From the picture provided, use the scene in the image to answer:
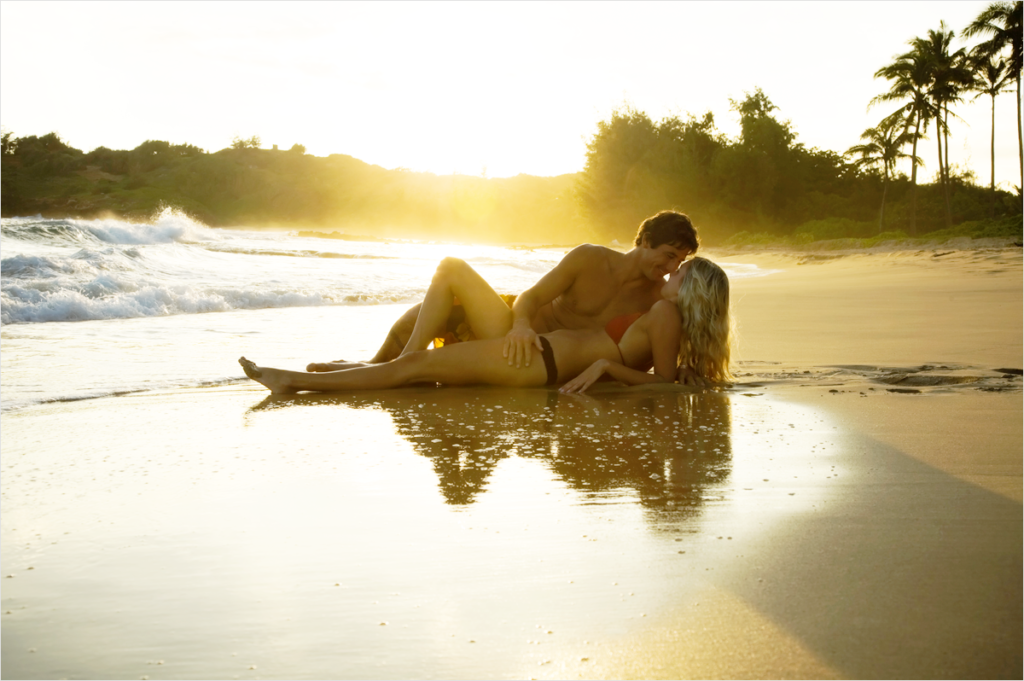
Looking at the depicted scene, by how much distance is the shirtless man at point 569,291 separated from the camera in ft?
15.1

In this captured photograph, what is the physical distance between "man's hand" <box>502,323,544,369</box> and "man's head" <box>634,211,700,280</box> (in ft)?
2.60

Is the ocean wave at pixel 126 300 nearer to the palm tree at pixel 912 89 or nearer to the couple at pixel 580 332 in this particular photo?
the couple at pixel 580 332

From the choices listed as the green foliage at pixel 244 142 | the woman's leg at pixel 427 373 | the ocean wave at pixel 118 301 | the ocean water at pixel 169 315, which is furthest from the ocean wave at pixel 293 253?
the green foliage at pixel 244 142

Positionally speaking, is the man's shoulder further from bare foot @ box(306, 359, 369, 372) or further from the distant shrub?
the distant shrub

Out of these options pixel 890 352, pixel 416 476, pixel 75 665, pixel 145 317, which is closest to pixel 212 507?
pixel 416 476

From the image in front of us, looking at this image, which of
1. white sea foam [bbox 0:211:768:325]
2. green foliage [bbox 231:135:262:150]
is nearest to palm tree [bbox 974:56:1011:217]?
white sea foam [bbox 0:211:768:325]

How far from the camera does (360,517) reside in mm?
2260

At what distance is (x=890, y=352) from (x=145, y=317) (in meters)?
6.51

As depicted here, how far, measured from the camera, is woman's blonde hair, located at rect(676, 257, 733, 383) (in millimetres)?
4449

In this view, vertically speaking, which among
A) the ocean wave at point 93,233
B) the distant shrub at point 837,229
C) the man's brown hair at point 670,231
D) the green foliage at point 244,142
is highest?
A: the green foliage at point 244,142

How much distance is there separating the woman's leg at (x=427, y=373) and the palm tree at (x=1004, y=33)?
27.2 m

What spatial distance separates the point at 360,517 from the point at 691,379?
Result: 8.92ft

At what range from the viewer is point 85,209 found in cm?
5069

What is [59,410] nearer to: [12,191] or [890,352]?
[890,352]
